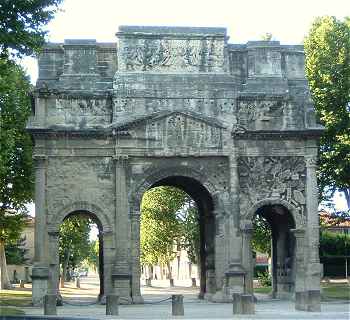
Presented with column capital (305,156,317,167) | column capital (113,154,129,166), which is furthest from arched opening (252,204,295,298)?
column capital (113,154,129,166)

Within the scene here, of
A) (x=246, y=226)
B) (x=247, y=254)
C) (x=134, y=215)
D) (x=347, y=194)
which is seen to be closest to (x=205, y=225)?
(x=246, y=226)

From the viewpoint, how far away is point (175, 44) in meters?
31.5

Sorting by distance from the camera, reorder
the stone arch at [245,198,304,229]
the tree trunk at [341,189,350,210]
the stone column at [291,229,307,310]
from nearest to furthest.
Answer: the stone column at [291,229,307,310], the stone arch at [245,198,304,229], the tree trunk at [341,189,350,210]

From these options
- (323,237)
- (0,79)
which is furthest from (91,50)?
(323,237)

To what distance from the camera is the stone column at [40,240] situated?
95.3ft

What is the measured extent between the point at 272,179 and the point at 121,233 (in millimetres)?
6937

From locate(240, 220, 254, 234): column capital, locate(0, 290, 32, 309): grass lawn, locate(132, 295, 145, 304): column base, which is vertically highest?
locate(240, 220, 254, 234): column capital

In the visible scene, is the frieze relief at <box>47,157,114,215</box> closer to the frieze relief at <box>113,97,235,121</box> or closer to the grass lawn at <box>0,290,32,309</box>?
the frieze relief at <box>113,97,235,121</box>

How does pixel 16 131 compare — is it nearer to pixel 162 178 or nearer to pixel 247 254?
pixel 162 178

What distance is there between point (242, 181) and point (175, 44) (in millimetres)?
6617

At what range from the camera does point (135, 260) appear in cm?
3000

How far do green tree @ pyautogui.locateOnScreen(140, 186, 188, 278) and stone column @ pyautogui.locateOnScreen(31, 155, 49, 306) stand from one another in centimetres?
2572

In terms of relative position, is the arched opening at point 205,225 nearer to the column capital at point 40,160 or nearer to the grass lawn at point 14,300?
the column capital at point 40,160

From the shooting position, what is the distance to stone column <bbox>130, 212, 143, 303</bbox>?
97.8 feet
